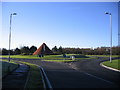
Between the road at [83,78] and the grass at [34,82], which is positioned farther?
the road at [83,78]

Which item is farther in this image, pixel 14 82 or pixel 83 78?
pixel 83 78

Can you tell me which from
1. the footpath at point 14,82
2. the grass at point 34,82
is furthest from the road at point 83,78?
the footpath at point 14,82

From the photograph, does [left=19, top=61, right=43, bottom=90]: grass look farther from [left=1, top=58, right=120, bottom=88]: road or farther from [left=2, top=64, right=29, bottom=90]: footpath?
[left=1, top=58, right=120, bottom=88]: road

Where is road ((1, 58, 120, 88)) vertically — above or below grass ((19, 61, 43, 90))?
below

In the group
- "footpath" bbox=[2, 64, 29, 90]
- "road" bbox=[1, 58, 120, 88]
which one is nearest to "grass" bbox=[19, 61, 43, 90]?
"footpath" bbox=[2, 64, 29, 90]

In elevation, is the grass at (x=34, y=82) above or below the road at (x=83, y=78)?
above

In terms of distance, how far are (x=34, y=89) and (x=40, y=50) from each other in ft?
230

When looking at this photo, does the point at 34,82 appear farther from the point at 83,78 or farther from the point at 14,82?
the point at 83,78

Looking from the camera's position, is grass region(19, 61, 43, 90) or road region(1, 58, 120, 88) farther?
road region(1, 58, 120, 88)

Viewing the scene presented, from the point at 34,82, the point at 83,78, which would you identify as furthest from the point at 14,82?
the point at 83,78

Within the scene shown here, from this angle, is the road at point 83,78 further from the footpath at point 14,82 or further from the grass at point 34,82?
the footpath at point 14,82

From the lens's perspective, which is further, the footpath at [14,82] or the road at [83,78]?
the road at [83,78]

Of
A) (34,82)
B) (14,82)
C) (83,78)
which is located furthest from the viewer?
(83,78)

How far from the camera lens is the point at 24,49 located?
111 metres
